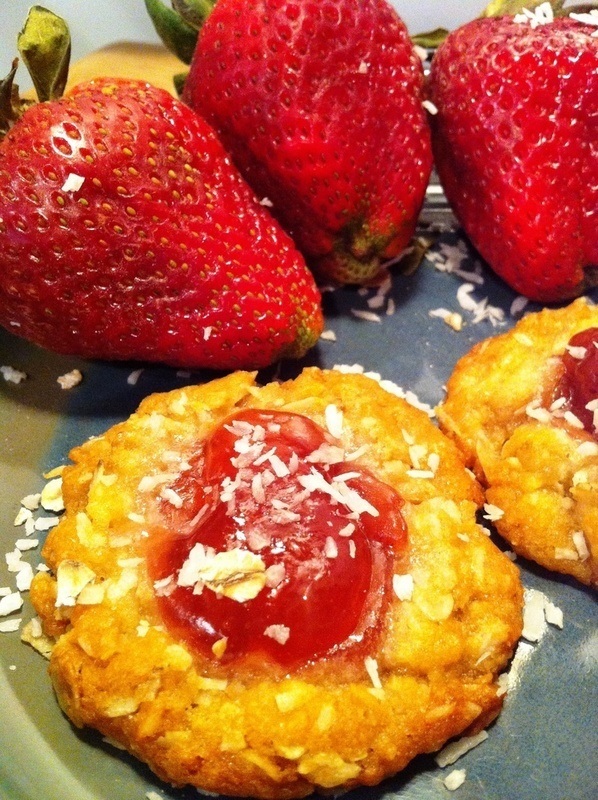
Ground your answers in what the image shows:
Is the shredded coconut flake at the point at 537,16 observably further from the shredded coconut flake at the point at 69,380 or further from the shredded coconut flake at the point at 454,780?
the shredded coconut flake at the point at 454,780

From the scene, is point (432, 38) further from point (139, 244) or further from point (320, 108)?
point (139, 244)

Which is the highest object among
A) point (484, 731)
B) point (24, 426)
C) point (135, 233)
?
point (135, 233)

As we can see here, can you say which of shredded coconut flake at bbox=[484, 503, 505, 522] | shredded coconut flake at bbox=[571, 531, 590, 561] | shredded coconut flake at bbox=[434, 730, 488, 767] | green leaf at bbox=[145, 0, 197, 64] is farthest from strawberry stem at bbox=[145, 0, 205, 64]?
shredded coconut flake at bbox=[434, 730, 488, 767]

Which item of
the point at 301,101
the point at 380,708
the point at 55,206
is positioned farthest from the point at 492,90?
the point at 380,708

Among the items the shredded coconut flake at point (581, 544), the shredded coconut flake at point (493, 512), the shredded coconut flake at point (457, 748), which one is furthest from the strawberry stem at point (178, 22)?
the shredded coconut flake at point (457, 748)

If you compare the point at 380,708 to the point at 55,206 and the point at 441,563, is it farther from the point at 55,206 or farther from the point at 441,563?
the point at 55,206

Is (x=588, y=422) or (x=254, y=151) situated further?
(x=254, y=151)
